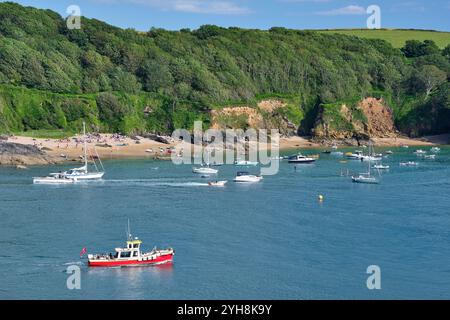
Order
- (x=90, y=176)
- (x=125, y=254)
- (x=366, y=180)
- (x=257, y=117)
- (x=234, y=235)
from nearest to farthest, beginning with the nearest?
(x=125, y=254) < (x=234, y=235) < (x=366, y=180) < (x=90, y=176) < (x=257, y=117)

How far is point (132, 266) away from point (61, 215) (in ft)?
75.0

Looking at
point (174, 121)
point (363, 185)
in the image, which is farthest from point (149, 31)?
point (363, 185)

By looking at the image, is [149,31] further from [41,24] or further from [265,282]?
[265,282]

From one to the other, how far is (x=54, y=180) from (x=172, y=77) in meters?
68.8

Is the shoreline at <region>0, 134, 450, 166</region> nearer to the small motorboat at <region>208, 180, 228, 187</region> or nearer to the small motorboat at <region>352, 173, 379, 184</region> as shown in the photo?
the small motorboat at <region>208, 180, 228, 187</region>

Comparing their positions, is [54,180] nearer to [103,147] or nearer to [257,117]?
[103,147]

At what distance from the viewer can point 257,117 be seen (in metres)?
168

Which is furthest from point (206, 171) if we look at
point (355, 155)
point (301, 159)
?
point (355, 155)

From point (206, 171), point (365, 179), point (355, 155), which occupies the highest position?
point (355, 155)

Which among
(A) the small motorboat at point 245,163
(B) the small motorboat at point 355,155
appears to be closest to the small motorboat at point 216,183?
(A) the small motorboat at point 245,163

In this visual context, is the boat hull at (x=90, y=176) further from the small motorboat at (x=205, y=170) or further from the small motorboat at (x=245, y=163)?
the small motorboat at (x=245, y=163)

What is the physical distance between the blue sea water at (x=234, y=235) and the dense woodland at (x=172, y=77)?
136 feet

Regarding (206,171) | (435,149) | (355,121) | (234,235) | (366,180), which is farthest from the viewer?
(355,121)

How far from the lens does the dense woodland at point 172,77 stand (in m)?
155
